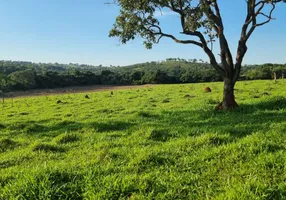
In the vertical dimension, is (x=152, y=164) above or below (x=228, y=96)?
below

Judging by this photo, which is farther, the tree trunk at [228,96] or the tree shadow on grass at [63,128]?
the tree trunk at [228,96]

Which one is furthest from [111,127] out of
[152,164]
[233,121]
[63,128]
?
[152,164]

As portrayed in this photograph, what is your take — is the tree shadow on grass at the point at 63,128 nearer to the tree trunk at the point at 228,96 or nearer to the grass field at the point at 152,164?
the grass field at the point at 152,164

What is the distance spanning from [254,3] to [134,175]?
39.9 feet

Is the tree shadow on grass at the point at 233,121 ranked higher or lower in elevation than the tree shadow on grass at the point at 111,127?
higher

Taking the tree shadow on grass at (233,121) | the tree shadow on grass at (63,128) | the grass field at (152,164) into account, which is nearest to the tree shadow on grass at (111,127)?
the tree shadow on grass at (63,128)

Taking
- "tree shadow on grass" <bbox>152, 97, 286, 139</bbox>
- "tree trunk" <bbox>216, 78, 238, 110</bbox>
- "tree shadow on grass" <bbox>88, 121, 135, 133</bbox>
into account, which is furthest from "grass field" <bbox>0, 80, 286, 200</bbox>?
"tree trunk" <bbox>216, 78, 238, 110</bbox>

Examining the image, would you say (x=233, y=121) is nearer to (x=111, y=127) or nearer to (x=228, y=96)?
(x=228, y=96)

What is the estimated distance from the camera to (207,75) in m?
75.0

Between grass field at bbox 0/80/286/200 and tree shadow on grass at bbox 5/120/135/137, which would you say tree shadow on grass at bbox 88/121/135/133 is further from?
grass field at bbox 0/80/286/200

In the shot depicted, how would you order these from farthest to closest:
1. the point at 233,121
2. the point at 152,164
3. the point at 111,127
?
the point at 111,127 → the point at 233,121 → the point at 152,164

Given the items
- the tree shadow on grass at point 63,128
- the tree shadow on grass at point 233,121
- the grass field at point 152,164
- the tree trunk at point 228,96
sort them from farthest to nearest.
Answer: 1. the tree trunk at point 228,96
2. the tree shadow on grass at point 63,128
3. the tree shadow on grass at point 233,121
4. the grass field at point 152,164

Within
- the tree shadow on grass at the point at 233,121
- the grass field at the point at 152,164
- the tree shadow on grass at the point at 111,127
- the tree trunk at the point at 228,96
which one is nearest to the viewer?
the grass field at the point at 152,164

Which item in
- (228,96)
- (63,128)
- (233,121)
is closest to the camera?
(233,121)
